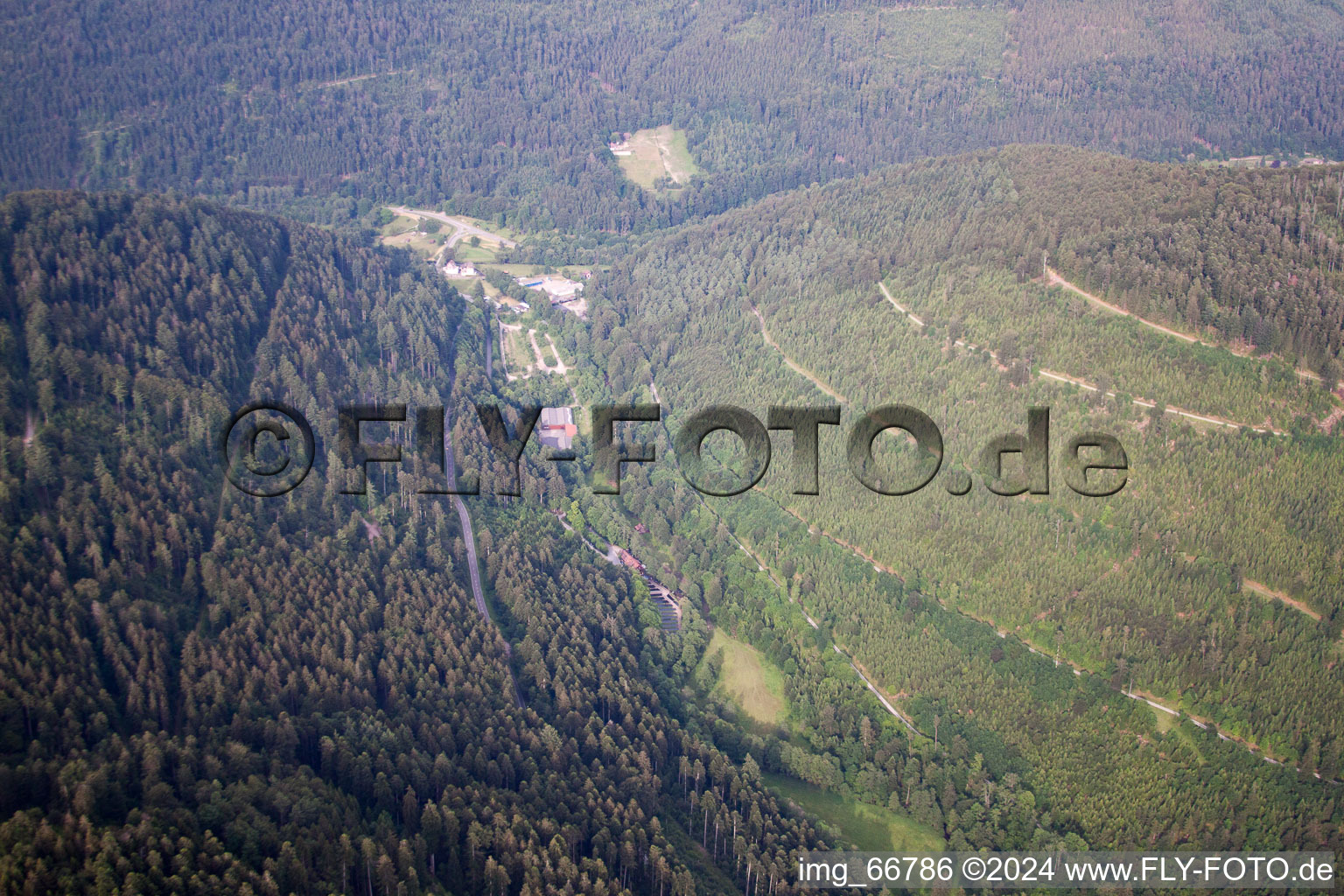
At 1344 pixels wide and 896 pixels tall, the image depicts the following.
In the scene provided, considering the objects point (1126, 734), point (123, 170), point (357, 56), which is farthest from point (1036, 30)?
point (1126, 734)

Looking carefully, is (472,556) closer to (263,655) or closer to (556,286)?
(263,655)

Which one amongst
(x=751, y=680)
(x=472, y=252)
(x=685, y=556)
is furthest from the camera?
(x=472, y=252)

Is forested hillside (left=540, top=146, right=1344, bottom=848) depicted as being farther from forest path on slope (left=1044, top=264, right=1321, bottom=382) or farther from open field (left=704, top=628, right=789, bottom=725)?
open field (left=704, top=628, right=789, bottom=725)

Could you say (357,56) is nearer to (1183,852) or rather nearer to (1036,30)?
(1036,30)

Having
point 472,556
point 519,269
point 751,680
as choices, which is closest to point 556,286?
point 519,269

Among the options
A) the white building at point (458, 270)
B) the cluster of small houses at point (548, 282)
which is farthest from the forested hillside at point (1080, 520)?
the white building at point (458, 270)

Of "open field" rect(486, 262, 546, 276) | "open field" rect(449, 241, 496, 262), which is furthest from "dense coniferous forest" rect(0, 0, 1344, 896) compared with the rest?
"open field" rect(449, 241, 496, 262)

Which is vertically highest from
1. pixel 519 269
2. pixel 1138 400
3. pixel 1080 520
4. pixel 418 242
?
pixel 418 242
